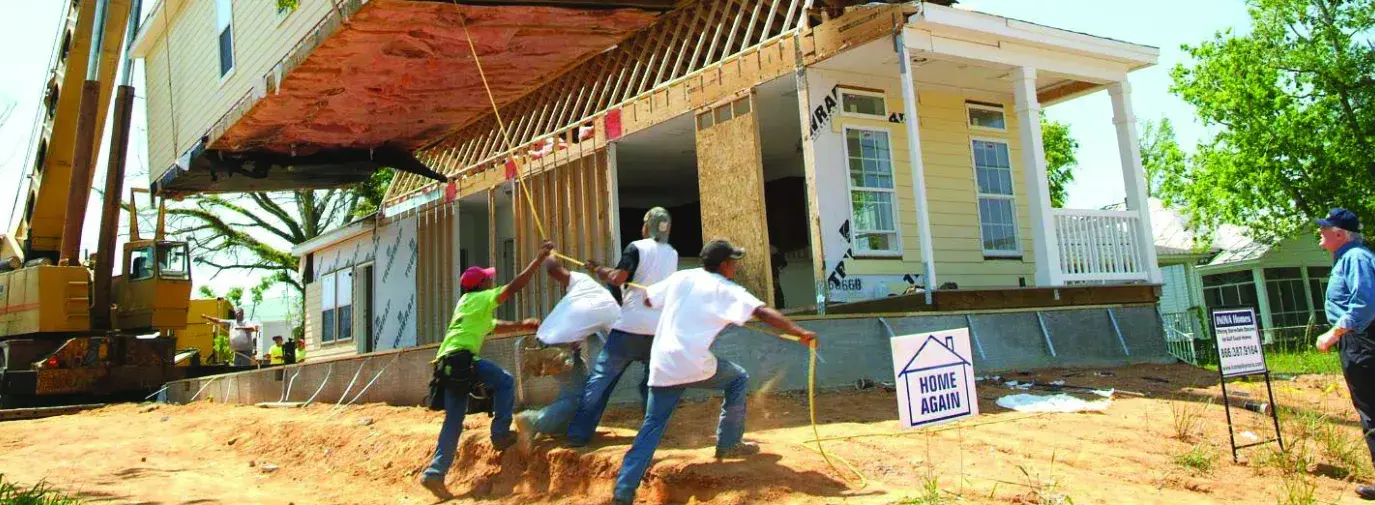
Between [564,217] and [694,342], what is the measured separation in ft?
28.4

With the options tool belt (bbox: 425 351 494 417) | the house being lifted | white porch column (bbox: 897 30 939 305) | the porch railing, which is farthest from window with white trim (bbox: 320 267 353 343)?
the porch railing

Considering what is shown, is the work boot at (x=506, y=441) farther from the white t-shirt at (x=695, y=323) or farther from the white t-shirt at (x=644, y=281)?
the white t-shirt at (x=695, y=323)

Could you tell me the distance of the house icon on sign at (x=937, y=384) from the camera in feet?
17.7

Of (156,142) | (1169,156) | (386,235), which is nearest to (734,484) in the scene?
(386,235)

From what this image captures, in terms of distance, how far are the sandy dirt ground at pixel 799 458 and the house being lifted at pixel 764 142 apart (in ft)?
2.95

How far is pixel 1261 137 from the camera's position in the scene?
2288 cm

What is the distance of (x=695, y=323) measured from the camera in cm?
541

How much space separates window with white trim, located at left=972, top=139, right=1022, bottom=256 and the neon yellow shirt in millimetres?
7980

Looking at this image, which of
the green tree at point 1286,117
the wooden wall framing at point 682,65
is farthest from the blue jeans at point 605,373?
the green tree at point 1286,117

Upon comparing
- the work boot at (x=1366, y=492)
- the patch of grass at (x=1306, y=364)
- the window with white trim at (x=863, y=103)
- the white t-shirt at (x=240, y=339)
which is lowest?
the work boot at (x=1366, y=492)

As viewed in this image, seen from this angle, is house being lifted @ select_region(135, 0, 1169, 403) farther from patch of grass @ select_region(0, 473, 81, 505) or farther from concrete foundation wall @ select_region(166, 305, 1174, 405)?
patch of grass @ select_region(0, 473, 81, 505)

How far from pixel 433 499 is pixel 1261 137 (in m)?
22.9

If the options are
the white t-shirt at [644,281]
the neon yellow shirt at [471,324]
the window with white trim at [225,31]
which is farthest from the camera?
the window with white trim at [225,31]

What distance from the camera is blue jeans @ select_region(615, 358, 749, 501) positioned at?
5.25 m
